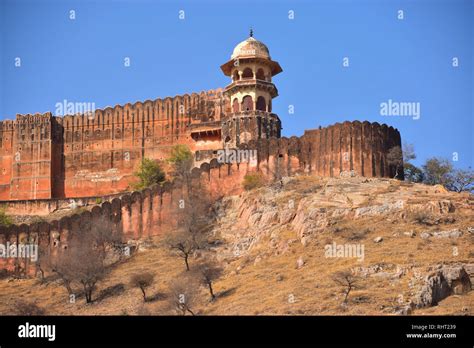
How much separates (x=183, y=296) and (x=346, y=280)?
6987 mm

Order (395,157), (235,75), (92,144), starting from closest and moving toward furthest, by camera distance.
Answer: (395,157) < (235,75) < (92,144)

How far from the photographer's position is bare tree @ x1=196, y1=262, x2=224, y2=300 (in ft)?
137

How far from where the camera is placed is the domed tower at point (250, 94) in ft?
191

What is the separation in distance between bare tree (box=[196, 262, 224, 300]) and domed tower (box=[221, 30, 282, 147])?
13.9m

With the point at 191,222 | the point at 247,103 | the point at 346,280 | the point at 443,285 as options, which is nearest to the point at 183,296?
the point at 346,280

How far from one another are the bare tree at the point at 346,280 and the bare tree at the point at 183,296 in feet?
19.7

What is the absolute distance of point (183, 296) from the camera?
39875 millimetres

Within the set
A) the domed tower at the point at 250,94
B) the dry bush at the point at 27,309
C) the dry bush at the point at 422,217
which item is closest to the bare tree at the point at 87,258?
the dry bush at the point at 27,309

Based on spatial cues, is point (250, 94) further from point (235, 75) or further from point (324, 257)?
point (324, 257)

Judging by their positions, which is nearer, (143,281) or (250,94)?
(143,281)

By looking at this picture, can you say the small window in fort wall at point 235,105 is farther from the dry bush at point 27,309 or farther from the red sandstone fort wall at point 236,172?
the dry bush at point 27,309

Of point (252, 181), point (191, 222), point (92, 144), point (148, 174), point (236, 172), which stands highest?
point (92, 144)

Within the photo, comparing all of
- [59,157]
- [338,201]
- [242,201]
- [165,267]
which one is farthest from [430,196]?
[59,157]

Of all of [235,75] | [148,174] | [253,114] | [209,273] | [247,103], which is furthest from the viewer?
[235,75]
